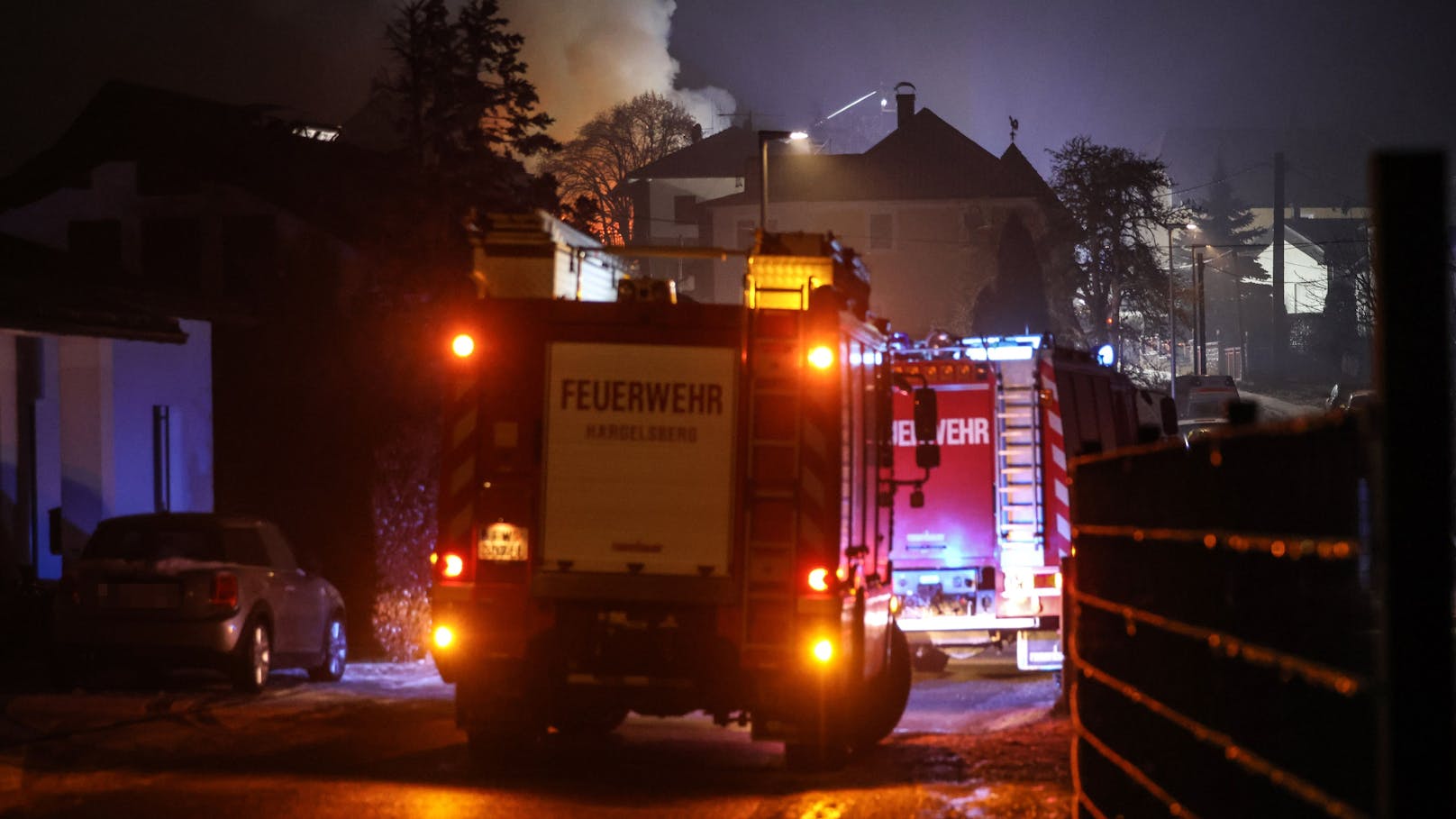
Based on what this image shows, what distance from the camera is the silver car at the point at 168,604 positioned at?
1476cm

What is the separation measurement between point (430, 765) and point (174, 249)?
26.5 metres

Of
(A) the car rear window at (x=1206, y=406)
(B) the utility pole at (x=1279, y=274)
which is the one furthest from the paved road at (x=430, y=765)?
(B) the utility pole at (x=1279, y=274)

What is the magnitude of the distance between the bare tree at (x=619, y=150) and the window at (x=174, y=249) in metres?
37.2

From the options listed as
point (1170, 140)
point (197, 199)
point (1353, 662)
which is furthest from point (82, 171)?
point (1170, 140)

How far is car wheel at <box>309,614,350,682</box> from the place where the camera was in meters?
16.7

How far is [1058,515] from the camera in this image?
51.7ft

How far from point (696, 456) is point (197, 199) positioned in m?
27.5

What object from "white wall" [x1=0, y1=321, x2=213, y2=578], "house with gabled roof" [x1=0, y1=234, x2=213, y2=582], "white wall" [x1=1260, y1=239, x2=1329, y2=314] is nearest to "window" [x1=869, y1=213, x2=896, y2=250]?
"white wall" [x1=1260, y1=239, x2=1329, y2=314]

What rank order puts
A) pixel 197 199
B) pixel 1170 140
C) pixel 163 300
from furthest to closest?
1. pixel 1170 140
2. pixel 197 199
3. pixel 163 300

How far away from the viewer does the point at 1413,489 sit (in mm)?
2342

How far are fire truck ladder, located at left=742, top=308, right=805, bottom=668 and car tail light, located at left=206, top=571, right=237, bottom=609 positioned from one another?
650cm

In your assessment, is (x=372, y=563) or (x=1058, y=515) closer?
(x=1058, y=515)

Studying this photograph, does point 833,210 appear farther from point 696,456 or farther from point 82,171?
point 696,456

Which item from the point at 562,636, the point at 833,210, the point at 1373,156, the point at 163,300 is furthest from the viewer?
the point at 833,210
